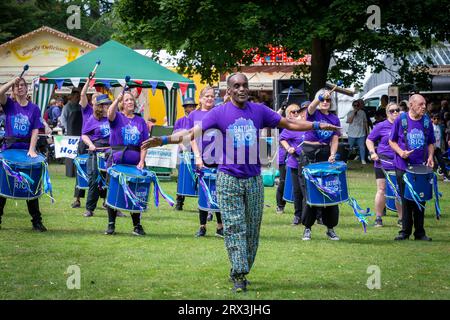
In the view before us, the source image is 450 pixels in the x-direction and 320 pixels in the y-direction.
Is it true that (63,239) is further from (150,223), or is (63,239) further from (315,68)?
(315,68)

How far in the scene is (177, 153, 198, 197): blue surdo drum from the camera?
15750 millimetres

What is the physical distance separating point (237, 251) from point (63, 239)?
437 centimetres

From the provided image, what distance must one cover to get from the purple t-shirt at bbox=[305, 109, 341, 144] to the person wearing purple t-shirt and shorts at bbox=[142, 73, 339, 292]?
3.64 meters

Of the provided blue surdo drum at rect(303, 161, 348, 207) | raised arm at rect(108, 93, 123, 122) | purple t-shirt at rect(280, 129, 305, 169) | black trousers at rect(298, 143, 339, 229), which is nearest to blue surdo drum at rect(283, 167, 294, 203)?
purple t-shirt at rect(280, 129, 305, 169)

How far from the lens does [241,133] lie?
9.37 meters

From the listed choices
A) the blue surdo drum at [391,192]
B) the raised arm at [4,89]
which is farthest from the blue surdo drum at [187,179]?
the raised arm at [4,89]

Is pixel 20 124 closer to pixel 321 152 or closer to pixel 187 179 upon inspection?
pixel 187 179

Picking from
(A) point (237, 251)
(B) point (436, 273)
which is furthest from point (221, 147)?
(B) point (436, 273)

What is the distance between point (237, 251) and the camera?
9281 mm

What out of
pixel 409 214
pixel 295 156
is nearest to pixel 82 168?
pixel 295 156

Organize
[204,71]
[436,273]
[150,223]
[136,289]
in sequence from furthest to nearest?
1. [204,71]
2. [150,223]
3. [436,273]
4. [136,289]

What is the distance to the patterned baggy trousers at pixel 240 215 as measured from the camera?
927 cm

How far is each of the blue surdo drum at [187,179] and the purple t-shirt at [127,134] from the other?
91.5 inches

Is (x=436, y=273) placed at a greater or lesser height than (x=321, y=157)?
lesser
